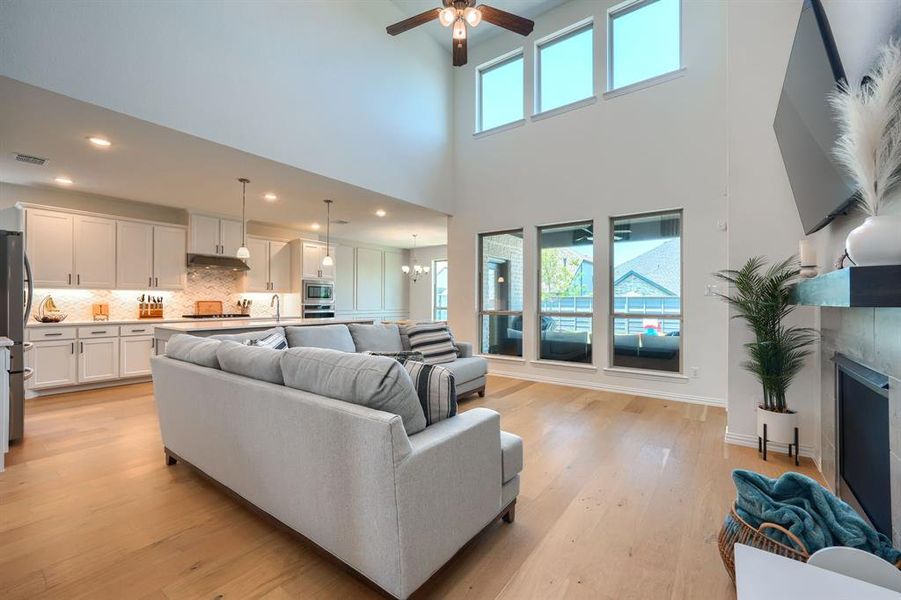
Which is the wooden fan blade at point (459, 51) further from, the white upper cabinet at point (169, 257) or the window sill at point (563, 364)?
the white upper cabinet at point (169, 257)

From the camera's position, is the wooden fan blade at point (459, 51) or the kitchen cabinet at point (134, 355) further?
the kitchen cabinet at point (134, 355)

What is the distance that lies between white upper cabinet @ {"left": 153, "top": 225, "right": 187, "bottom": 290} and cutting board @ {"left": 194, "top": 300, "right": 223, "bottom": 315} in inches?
17.8

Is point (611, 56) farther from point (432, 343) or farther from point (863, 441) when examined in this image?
point (863, 441)

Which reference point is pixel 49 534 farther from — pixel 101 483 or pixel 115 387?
pixel 115 387

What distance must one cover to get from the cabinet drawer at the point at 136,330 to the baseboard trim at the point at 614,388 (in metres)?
5.04

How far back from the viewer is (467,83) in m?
6.34

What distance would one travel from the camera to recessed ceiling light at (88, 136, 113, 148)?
3367 millimetres

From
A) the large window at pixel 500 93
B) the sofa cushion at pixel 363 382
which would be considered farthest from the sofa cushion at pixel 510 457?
the large window at pixel 500 93

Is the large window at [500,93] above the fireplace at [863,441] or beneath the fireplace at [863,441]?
above

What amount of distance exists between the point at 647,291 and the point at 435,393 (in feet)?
13.0

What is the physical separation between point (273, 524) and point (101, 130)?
3.59 metres

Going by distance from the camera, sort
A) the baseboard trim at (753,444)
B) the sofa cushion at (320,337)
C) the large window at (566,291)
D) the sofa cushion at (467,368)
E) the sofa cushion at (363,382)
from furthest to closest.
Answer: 1. the large window at (566,291)
2. the sofa cushion at (467,368)
3. the sofa cushion at (320,337)
4. the baseboard trim at (753,444)
5. the sofa cushion at (363,382)

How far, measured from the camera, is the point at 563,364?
17.3ft

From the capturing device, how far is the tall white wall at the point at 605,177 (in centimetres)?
423
